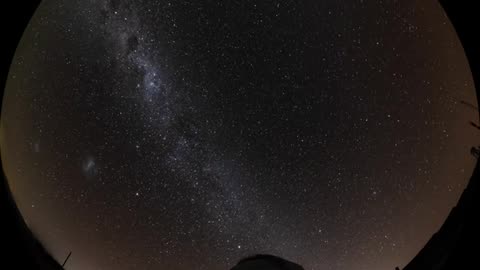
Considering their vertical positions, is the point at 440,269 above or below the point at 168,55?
below

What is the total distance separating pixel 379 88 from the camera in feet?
38.9

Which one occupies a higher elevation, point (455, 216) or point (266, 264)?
point (455, 216)

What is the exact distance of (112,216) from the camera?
1118cm

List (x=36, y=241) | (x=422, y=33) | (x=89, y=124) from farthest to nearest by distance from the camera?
(x=89, y=124)
(x=422, y=33)
(x=36, y=241)

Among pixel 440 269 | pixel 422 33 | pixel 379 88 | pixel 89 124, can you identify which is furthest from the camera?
pixel 379 88

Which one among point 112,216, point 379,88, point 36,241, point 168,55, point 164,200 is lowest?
point 36,241

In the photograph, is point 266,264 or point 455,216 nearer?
point 455,216

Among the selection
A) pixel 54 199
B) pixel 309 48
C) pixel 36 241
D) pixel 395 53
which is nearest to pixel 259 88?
pixel 309 48

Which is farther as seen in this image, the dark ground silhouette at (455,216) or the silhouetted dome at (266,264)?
the silhouetted dome at (266,264)

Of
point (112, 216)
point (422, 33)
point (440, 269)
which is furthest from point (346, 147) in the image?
point (440, 269)

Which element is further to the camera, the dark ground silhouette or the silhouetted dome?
the silhouetted dome

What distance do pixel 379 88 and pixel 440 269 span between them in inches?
350

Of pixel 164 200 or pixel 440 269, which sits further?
pixel 164 200

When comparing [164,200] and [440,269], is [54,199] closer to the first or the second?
[164,200]
